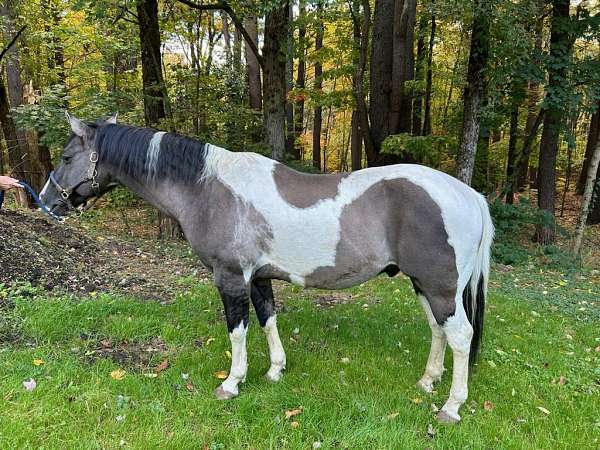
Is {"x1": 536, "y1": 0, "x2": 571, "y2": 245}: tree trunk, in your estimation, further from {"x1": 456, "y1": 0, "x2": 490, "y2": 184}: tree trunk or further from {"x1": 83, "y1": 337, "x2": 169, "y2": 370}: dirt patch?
{"x1": 83, "y1": 337, "x2": 169, "y2": 370}: dirt patch

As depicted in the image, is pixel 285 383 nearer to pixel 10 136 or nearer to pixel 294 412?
pixel 294 412

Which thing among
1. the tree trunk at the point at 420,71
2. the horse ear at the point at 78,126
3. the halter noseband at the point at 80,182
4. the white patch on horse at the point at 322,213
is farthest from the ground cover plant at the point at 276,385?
the tree trunk at the point at 420,71

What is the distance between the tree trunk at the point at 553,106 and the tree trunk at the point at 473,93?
1.42 m

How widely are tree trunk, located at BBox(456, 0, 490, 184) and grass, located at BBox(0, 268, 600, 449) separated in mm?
4381

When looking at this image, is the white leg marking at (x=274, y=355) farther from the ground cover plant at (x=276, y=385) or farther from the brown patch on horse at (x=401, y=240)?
the brown patch on horse at (x=401, y=240)

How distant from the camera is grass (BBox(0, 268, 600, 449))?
9.18ft

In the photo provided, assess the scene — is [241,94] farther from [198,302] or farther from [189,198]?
[189,198]

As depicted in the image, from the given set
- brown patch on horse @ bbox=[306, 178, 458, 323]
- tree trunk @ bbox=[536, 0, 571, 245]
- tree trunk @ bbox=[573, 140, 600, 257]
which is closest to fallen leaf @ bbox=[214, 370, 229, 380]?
brown patch on horse @ bbox=[306, 178, 458, 323]

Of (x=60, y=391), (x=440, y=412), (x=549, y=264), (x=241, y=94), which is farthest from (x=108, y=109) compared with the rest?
(x=549, y=264)

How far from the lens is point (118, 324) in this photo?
4117mm

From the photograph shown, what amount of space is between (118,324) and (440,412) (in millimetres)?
3009

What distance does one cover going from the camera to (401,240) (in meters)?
3.04

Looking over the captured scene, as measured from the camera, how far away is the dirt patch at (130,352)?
3.60 m

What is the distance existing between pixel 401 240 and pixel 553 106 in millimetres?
7485
